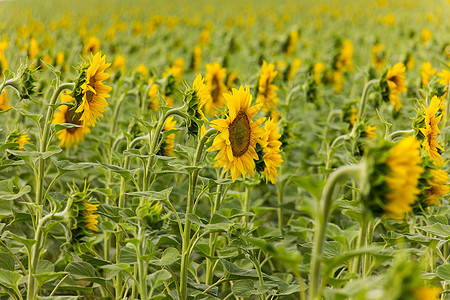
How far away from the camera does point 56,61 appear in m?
3.73

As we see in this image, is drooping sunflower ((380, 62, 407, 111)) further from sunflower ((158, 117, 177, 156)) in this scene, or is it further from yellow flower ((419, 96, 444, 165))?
sunflower ((158, 117, 177, 156))

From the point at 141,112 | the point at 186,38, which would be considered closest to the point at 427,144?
the point at 141,112

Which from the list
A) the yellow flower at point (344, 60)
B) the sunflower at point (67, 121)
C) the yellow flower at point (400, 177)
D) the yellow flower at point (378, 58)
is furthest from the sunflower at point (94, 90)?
the yellow flower at point (378, 58)

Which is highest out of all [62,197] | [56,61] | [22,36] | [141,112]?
[22,36]

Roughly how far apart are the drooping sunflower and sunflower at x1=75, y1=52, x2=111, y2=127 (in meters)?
1.40

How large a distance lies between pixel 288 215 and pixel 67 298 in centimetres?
160

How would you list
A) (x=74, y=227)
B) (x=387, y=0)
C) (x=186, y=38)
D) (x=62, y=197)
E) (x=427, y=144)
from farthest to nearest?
(x=387, y=0) → (x=186, y=38) → (x=62, y=197) → (x=427, y=144) → (x=74, y=227)

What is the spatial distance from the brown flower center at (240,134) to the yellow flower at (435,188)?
62 cm

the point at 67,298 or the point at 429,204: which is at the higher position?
the point at 429,204

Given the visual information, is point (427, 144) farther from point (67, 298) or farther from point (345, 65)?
point (345, 65)

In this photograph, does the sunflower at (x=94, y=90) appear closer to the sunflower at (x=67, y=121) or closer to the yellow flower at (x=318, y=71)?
the sunflower at (x=67, y=121)

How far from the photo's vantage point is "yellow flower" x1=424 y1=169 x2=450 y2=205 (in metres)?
1.19

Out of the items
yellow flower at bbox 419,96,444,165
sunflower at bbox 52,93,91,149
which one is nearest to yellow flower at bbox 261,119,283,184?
yellow flower at bbox 419,96,444,165

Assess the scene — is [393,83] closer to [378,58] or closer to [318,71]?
[318,71]
